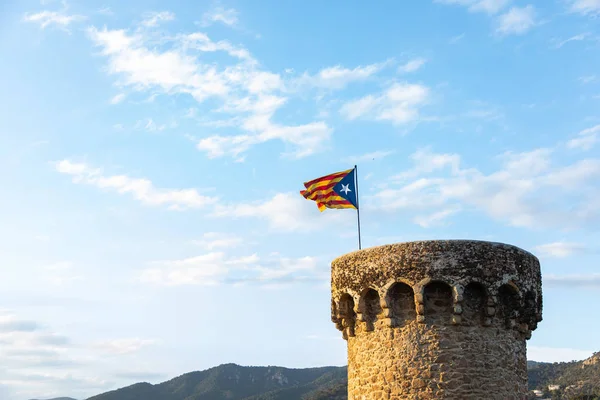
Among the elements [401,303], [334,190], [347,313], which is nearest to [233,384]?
[334,190]

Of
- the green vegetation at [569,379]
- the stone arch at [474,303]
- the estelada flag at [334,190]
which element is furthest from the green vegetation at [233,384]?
the stone arch at [474,303]

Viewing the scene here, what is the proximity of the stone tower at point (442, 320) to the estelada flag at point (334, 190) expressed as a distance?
344 centimetres

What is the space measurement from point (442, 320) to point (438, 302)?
0.38 metres

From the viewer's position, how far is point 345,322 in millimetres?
16906

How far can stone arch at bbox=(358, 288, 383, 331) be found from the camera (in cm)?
1625

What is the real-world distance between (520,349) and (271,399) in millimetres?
112867

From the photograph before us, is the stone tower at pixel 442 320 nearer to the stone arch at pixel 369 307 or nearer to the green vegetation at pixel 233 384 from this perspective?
the stone arch at pixel 369 307

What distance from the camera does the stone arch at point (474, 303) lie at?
51.4 ft

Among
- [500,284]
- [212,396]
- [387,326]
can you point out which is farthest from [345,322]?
[212,396]

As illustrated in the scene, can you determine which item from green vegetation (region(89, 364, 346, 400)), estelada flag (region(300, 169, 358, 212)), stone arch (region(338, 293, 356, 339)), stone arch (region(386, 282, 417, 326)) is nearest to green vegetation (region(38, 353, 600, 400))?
green vegetation (region(89, 364, 346, 400))

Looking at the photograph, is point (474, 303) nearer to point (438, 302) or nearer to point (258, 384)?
point (438, 302)

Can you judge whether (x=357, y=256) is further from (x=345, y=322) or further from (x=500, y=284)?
(x=500, y=284)

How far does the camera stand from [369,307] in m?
16.4

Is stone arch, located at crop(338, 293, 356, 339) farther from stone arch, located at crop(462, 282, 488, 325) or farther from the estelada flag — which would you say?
the estelada flag
